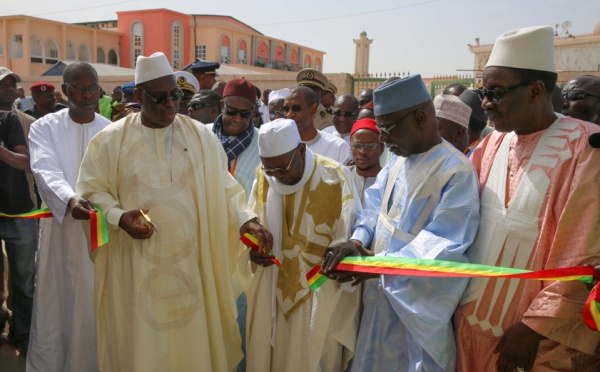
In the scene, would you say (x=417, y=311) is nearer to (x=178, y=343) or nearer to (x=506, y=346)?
(x=506, y=346)

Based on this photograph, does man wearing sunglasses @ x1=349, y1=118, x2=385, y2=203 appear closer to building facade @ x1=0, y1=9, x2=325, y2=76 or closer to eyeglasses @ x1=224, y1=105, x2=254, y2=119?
eyeglasses @ x1=224, y1=105, x2=254, y2=119

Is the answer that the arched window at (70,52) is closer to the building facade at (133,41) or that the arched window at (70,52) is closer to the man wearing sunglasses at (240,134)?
the building facade at (133,41)

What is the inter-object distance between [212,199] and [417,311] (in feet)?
5.40

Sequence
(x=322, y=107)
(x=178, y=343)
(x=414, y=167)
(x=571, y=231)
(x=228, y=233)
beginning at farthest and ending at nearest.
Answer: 1. (x=322, y=107)
2. (x=228, y=233)
3. (x=178, y=343)
4. (x=414, y=167)
5. (x=571, y=231)

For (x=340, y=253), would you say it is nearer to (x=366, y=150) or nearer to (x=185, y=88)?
(x=366, y=150)

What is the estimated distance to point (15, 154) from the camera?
13.4 ft

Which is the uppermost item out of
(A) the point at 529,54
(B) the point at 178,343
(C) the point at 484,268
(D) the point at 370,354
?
(A) the point at 529,54

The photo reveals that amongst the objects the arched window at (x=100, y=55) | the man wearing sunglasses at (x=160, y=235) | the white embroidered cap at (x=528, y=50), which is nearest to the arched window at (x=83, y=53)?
the arched window at (x=100, y=55)

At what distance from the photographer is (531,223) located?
7.36 ft

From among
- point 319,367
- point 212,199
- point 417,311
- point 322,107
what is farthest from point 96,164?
point 322,107

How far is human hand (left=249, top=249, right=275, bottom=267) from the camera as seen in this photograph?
306cm

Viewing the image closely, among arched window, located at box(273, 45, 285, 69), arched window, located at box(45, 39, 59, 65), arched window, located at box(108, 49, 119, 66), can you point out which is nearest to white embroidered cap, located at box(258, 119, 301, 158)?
arched window, located at box(45, 39, 59, 65)

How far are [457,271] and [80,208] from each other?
7.67 ft

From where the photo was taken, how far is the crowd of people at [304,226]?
2262mm
